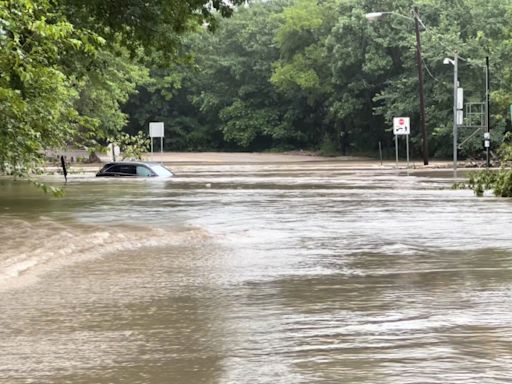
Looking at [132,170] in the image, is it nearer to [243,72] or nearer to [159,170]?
[159,170]

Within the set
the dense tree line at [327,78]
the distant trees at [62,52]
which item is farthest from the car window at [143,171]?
the dense tree line at [327,78]

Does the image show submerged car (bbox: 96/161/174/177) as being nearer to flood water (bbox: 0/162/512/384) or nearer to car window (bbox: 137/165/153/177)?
car window (bbox: 137/165/153/177)

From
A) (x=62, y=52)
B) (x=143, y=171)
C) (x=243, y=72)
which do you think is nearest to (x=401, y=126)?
(x=143, y=171)

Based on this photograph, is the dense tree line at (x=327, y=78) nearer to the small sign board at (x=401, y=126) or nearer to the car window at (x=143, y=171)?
the small sign board at (x=401, y=126)

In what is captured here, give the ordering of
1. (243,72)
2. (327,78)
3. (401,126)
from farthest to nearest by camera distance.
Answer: (243,72) → (327,78) → (401,126)

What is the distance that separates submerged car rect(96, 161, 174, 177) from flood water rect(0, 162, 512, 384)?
15434mm

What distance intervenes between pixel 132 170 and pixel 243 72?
170 ft

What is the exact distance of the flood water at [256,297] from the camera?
605cm

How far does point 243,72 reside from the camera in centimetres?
8438

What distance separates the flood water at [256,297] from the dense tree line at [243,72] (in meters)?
2.16

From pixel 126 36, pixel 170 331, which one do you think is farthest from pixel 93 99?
pixel 170 331

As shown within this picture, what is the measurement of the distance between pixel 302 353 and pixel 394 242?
6983 millimetres

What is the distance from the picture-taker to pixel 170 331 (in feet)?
23.6

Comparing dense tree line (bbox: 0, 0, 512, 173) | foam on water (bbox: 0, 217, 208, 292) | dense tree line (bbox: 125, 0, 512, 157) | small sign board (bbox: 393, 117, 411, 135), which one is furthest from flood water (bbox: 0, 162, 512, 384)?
dense tree line (bbox: 125, 0, 512, 157)
